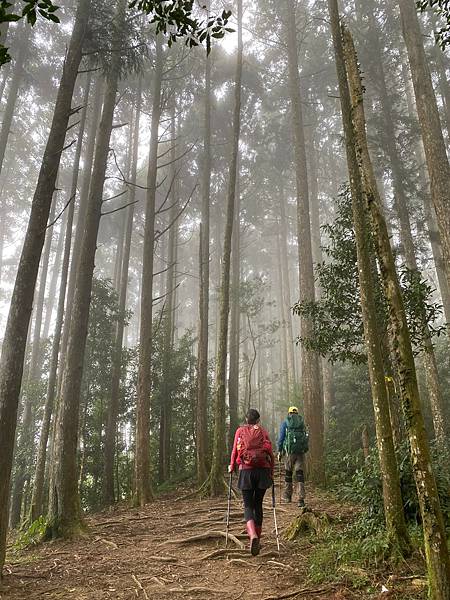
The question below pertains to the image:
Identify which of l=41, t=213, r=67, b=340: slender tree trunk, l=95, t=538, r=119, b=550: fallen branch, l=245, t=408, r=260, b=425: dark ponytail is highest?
l=41, t=213, r=67, b=340: slender tree trunk

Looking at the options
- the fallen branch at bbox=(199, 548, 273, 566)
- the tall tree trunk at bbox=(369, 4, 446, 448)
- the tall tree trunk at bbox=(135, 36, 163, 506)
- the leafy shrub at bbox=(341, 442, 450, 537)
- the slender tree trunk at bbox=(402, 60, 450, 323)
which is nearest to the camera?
the leafy shrub at bbox=(341, 442, 450, 537)

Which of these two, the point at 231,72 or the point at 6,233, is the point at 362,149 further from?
the point at 6,233

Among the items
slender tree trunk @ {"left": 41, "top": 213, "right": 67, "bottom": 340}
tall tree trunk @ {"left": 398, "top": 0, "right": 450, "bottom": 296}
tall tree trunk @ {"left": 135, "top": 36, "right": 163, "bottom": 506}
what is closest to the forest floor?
tall tree trunk @ {"left": 135, "top": 36, "right": 163, "bottom": 506}

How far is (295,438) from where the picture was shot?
8.77m

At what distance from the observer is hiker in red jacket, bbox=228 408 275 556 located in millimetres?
5965

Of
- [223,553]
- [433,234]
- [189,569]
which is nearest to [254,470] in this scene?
[223,553]

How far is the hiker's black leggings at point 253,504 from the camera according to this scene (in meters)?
5.97

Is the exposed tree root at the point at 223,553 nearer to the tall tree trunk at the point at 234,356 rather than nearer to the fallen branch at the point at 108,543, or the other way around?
the fallen branch at the point at 108,543

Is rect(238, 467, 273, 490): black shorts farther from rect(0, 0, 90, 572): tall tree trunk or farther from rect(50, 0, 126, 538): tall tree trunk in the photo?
rect(50, 0, 126, 538): tall tree trunk

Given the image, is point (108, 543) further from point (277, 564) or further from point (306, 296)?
point (306, 296)

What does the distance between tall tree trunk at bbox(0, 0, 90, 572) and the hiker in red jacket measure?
9.77ft

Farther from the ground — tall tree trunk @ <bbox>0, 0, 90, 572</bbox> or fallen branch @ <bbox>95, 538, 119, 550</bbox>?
tall tree trunk @ <bbox>0, 0, 90, 572</bbox>

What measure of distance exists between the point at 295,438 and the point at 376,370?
411cm

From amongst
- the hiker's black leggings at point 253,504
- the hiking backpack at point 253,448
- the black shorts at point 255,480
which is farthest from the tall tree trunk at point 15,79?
the hiker's black leggings at point 253,504
